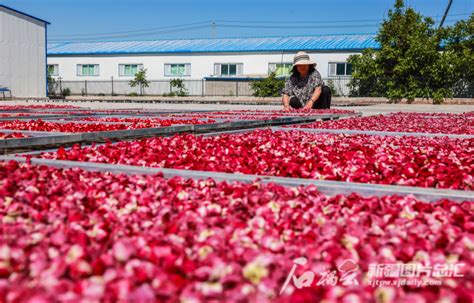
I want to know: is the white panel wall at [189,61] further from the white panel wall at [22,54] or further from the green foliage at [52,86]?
the white panel wall at [22,54]

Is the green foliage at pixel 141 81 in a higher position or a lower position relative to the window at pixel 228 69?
lower

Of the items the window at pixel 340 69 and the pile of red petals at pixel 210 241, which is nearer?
the pile of red petals at pixel 210 241

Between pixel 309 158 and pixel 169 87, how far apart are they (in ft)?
129

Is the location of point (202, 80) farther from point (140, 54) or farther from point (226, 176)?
point (226, 176)

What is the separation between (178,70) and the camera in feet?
144

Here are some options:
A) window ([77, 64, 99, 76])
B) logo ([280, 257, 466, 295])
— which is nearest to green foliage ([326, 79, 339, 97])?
window ([77, 64, 99, 76])

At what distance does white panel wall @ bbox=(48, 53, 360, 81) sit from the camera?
39062mm

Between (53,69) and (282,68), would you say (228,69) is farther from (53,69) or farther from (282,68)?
(53,69)

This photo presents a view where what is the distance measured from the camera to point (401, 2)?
30484mm

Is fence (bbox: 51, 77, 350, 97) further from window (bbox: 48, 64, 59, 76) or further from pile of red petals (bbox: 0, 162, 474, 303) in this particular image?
pile of red petals (bbox: 0, 162, 474, 303)

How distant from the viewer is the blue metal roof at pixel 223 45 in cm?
3912

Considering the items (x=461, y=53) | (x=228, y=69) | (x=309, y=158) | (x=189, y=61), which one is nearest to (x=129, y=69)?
(x=189, y=61)

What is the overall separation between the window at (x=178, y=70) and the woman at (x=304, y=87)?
1245 inches

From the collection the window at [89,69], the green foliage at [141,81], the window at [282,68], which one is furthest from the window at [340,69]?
the window at [89,69]
